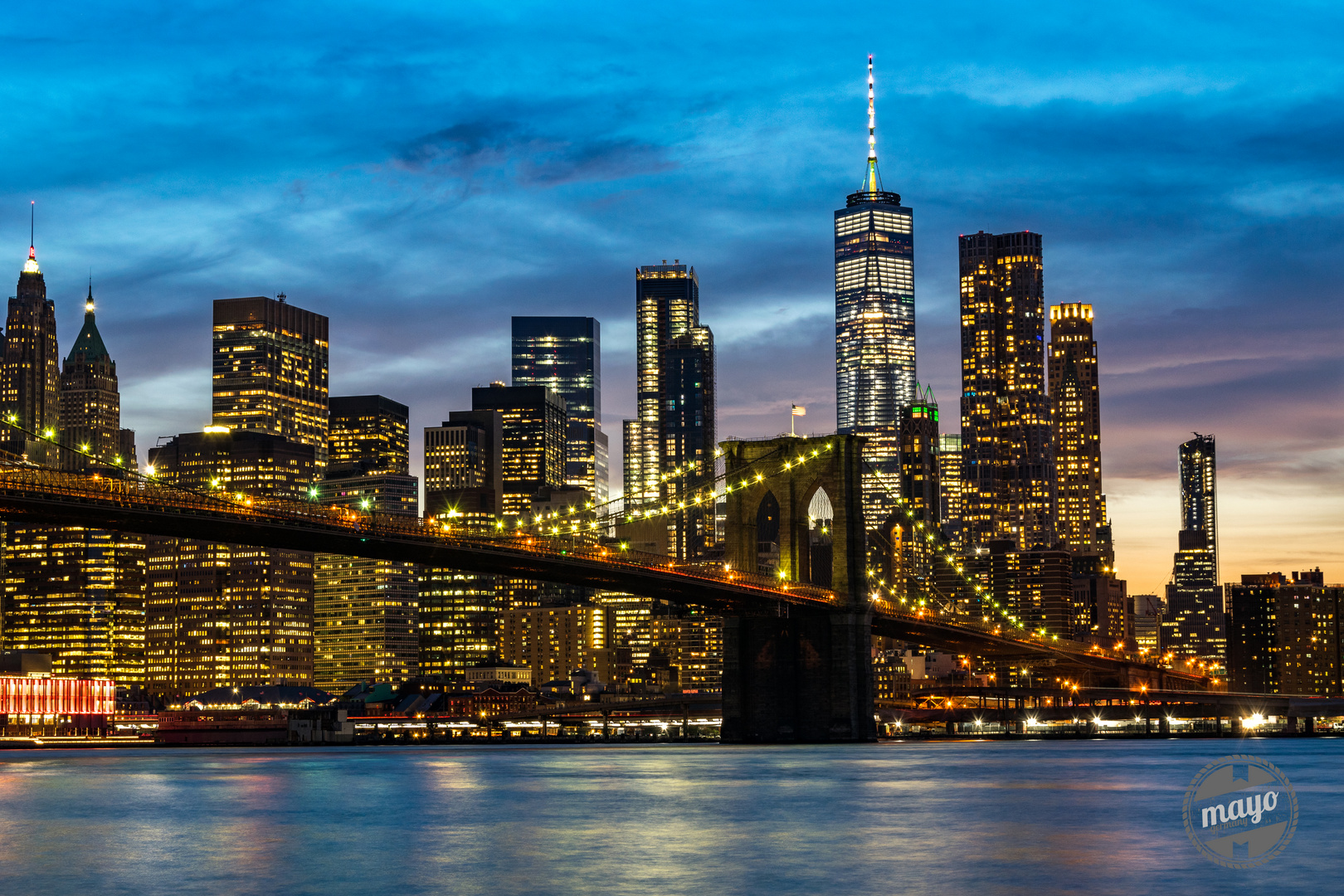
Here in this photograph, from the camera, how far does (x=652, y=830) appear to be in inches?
1544

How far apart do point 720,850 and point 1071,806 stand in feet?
46.8

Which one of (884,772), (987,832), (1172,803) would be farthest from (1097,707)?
(987,832)

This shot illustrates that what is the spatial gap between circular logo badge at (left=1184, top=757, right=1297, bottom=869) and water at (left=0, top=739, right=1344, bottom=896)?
0.55 metres

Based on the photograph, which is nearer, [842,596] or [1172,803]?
[1172,803]

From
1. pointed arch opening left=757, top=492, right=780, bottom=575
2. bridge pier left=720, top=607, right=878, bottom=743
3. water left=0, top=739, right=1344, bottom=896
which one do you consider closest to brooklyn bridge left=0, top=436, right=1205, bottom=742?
bridge pier left=720, top=607, right=878, bottom=743

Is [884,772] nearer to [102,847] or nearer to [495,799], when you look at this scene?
[495,799]

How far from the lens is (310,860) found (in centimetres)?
3334

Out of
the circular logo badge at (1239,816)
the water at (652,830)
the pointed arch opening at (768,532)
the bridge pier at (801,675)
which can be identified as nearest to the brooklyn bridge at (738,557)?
the bridge pier at (801,675)

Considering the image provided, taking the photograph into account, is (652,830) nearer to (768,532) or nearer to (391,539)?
(391,539)

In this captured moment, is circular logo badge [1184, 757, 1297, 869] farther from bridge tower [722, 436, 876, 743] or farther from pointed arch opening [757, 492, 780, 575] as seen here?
pointed arch opening [757, 492, 780, 575]

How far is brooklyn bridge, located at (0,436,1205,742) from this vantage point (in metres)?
59.8

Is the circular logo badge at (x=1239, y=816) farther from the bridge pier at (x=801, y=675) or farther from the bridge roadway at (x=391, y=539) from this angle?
the bridge roadway at (x=391, y=539)

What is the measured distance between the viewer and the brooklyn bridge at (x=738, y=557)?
196 feet

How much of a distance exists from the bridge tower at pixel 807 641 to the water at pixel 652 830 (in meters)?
6.13
